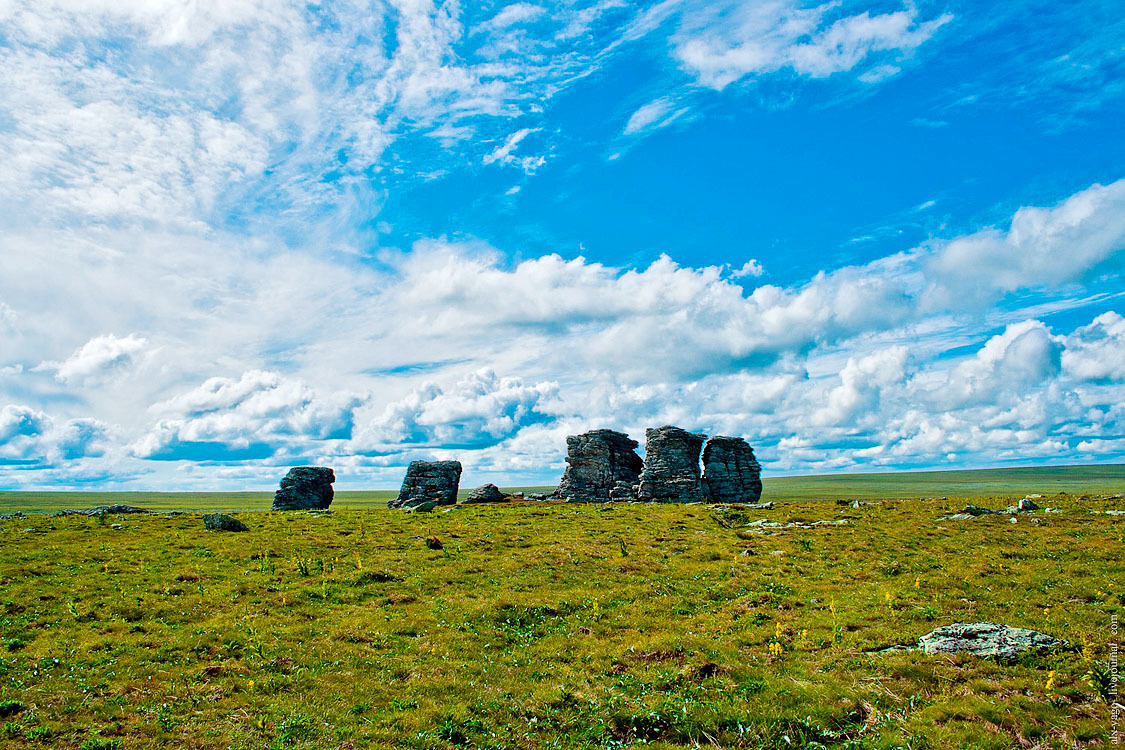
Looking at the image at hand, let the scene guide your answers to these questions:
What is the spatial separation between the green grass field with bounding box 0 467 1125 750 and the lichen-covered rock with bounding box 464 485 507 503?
43.0 m

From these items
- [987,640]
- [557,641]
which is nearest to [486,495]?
[557,641]

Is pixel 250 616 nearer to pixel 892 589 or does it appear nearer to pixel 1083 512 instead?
pixel 892 589

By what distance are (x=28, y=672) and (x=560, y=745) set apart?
1834cm

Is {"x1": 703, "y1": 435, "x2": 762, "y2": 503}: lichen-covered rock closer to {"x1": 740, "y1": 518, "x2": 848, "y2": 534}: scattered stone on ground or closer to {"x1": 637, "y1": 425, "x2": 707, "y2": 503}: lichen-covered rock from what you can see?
{"x1": 637, "y1": 425, "x2": 707, "y2": 503}: lichen-covered rock

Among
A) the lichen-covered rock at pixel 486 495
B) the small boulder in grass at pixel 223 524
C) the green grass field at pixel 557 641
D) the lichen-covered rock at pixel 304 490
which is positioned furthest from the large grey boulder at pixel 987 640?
the lichen-covered rock at pixel 304 490

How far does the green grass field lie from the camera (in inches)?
597

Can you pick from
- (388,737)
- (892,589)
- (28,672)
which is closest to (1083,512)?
(892,589)

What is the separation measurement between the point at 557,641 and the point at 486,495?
64896mm

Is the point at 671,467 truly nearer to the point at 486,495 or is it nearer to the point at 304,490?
the point at 486,495

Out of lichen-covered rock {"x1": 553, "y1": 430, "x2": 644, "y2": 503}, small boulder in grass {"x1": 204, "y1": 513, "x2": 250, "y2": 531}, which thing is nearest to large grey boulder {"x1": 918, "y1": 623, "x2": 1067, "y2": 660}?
small boulder in grass {"x1": 204, "y1": 513, "x2": 250, "y2": 531}

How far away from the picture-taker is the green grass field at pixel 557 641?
49.7 ft

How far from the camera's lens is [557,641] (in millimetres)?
22984

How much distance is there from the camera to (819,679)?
17453 millimetres

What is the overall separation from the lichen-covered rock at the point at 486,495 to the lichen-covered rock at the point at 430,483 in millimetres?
2848
